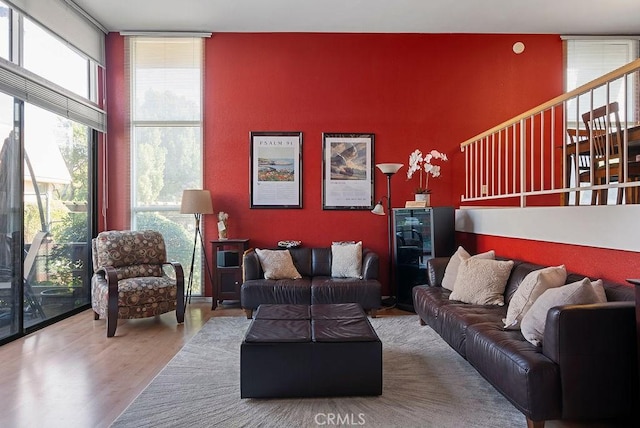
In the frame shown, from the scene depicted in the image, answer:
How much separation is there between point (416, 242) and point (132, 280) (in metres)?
→ 3.26

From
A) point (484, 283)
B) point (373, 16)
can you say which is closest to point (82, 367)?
point (484, 283)

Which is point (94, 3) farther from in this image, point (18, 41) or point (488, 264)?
point (488, 264)

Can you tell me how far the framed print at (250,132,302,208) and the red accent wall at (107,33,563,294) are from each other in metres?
0.10

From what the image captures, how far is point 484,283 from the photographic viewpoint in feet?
11.4

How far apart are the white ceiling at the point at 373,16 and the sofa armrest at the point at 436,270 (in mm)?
2967

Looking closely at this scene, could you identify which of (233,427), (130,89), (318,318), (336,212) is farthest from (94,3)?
(233,427)

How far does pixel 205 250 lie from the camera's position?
5492mm

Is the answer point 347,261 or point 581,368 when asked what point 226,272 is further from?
point 581,368

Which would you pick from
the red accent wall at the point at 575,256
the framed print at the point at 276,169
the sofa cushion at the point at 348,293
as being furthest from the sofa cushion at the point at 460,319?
the framed print at the point at 276,169

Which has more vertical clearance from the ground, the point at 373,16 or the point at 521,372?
the point at 373,16

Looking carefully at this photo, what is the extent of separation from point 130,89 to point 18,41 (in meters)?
1.57

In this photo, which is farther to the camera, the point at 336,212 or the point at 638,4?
the point at 336,212

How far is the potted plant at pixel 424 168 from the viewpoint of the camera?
5.12 m

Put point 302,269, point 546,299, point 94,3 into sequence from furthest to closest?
point 302,269 < point 94,3 < point 546,299
